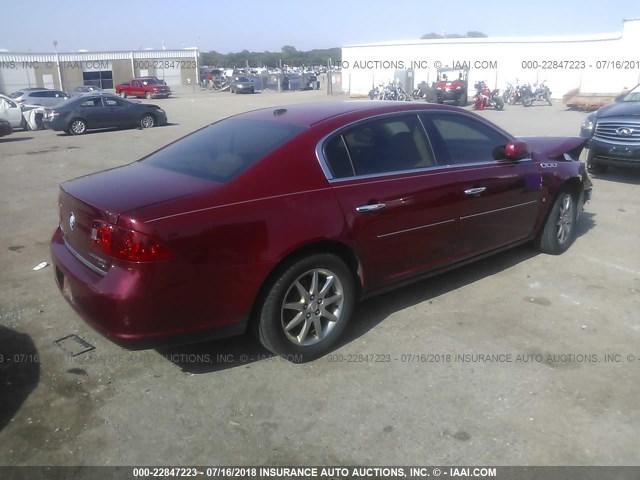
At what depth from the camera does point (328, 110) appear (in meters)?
4.21

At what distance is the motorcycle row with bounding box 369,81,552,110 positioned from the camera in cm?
2717

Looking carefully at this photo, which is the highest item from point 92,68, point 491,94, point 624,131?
point 624,131

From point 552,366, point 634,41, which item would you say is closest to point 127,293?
point 552,366

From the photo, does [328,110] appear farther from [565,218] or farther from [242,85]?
[242,85]

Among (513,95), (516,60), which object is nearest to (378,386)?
(513,95)

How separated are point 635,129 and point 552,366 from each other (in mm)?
6247

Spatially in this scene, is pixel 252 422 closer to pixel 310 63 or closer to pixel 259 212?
pixel 259 212

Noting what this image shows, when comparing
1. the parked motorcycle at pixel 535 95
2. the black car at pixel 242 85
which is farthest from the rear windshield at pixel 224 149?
the black car at pixel 242 85

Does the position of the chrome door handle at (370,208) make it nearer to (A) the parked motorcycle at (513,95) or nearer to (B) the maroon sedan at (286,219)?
(B) the maroon sedan at (286,219)

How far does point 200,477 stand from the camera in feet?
8.90

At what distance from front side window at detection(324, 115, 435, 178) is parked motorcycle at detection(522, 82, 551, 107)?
28.4m

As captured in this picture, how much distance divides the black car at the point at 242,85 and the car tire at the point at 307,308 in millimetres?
44676

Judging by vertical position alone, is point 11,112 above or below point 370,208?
below

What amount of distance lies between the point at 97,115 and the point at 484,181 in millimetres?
17256
